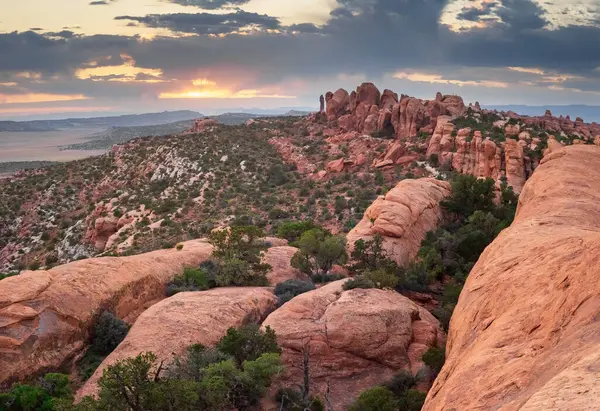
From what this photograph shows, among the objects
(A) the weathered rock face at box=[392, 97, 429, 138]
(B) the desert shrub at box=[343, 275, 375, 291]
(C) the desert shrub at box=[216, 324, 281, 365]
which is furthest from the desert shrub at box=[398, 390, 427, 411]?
(A) the weathered rock face at box=[392, 97, 429, 138]

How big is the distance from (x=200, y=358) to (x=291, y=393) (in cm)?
387

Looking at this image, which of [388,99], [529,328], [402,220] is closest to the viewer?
[529,328]

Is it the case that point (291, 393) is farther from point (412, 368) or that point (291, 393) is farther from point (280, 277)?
point (280, 277)

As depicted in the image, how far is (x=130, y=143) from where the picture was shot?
8606 centimetres

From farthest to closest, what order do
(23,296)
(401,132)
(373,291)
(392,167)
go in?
1. (401,132)
2. (392,167)
3. (373,291)
4. (23,296)

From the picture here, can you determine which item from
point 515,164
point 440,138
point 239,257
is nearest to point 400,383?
point 239,257

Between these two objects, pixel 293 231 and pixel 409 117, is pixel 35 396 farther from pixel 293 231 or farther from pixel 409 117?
pixel 409 117

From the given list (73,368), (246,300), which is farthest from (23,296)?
(246,300)

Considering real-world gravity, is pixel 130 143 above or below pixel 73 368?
above

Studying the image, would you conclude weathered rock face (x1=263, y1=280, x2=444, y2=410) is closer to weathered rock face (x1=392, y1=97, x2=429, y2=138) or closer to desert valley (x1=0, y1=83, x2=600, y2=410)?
desert valley (x1=0, y1=83, x2=600, y2=410)

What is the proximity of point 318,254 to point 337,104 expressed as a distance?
64.9 metres

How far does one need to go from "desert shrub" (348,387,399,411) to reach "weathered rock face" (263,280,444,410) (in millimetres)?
2280

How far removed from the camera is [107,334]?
20875 mm

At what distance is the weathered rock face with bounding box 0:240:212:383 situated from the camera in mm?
18344
